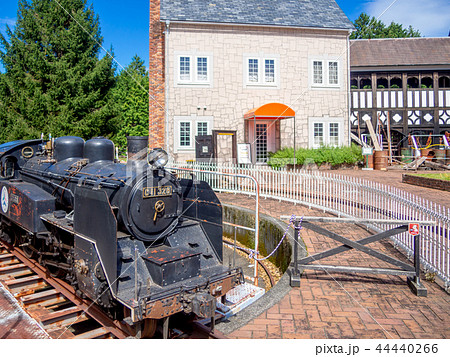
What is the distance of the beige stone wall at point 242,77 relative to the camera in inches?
730

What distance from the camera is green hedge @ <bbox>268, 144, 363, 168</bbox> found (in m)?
18.7

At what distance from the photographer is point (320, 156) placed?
19.3 m

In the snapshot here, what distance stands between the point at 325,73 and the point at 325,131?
3118 mm

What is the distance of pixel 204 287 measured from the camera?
4523mm

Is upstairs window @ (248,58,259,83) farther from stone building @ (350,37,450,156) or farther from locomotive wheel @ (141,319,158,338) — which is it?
locomotive wheel @ (141,319,158,338)

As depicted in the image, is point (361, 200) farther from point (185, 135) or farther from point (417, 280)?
point (185, 135)

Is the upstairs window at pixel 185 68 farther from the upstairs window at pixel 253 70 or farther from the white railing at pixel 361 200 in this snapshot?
the white railing at pixel 361 200

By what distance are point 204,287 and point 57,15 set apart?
21.8m

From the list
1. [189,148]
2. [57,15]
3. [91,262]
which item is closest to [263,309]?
[91,262]

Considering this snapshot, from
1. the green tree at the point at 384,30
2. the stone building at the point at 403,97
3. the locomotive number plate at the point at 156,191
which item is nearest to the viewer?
the locomotive number plate at the point at 156,191

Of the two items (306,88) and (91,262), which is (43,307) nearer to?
(91,262)

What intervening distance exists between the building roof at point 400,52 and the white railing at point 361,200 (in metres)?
14.9

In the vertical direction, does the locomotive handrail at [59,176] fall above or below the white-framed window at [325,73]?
below

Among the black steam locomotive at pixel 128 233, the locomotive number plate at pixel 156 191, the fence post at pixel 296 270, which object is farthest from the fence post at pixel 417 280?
the locomotive number plate at pixel 156 191
